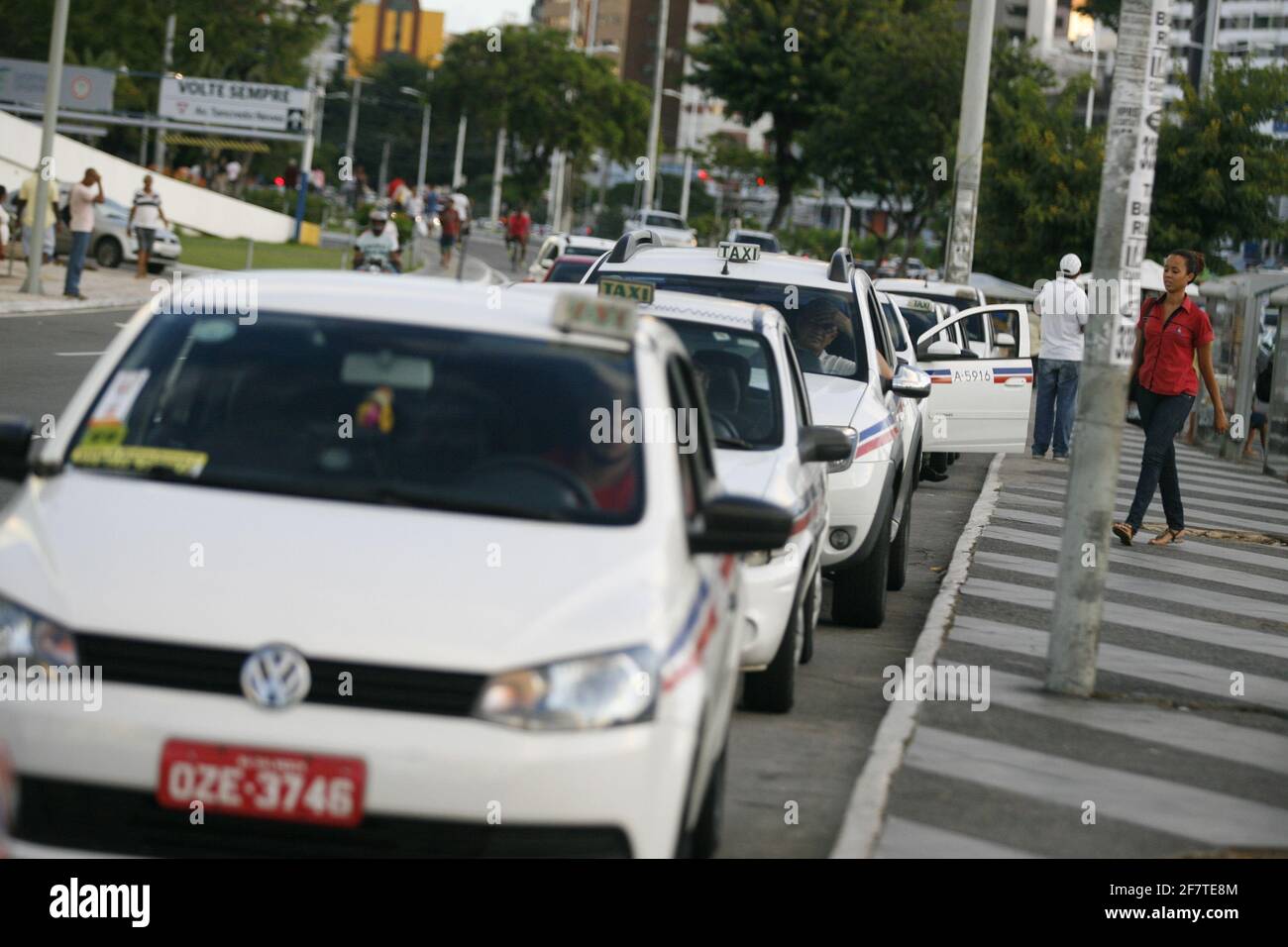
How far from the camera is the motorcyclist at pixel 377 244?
2975 cm

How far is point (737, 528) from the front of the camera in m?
5.20

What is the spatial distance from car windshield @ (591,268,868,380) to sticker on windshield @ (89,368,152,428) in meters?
5.53

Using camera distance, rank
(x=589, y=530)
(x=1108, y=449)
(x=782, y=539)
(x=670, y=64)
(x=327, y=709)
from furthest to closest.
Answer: (x=670, y=64)
(x=1108, y=449)
(x=782, y=539)
(x=589, y=530)
(x=327, y=709)

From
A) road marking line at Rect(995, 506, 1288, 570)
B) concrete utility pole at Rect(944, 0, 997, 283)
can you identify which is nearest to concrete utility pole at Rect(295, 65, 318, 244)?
concrete utility pole at Rect(944, 0, 997, 283)

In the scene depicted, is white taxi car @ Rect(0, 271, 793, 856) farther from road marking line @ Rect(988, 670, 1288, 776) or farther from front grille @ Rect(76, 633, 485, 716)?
road marking line @ Rect(988, 670, 1288, 776)

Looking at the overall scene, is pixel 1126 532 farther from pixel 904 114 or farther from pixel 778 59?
pixel 778 59

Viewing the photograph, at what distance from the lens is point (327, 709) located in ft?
14.2

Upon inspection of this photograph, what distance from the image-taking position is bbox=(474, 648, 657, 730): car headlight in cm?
438

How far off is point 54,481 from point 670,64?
511 feet

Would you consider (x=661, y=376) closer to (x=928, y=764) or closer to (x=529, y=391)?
(x=529, y=391)

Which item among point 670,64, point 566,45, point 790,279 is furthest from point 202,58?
point 670,64

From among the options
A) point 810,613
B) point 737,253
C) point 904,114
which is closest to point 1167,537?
point 737,253

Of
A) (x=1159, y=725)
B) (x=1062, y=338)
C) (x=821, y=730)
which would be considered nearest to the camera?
(x=821, y=730)

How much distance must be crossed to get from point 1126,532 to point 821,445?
6535 millimetres
